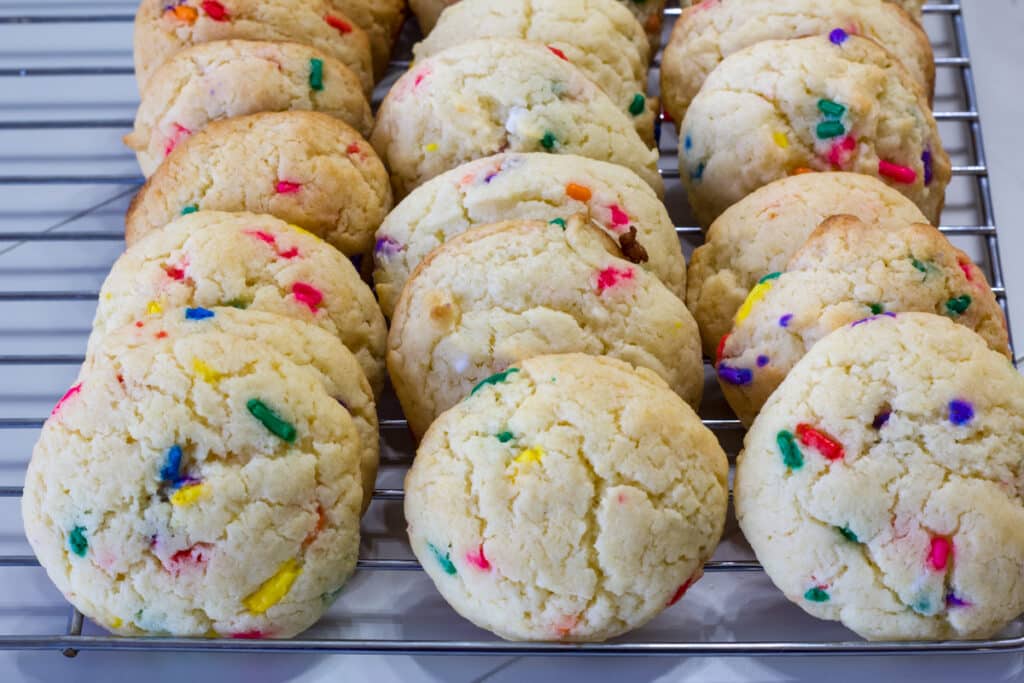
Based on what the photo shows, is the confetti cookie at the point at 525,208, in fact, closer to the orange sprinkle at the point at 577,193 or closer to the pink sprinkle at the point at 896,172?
the orange sprinkle at the point at 577,193

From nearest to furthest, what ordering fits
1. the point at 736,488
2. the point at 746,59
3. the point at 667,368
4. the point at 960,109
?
the point at 736,488
the point at 667,368
the point at 746,59
the point at 960,109

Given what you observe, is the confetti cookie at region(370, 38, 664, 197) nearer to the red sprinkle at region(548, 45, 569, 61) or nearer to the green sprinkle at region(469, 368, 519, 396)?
the red sprinkle at region(548, 45, 569, 61)

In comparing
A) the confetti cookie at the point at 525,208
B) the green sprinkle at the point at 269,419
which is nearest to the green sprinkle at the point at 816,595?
the confetti cookie at the point at 525,208

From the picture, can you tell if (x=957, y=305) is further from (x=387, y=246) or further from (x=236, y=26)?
(x=236, y=26)

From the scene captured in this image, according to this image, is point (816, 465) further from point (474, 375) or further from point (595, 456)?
point (474, 375)

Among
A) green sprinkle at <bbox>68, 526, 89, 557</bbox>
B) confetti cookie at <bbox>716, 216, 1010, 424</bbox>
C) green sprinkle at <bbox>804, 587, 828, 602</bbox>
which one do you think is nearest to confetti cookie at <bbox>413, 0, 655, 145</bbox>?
confetti cookie at <bbox>716, 216, 1010, 424</bbox>

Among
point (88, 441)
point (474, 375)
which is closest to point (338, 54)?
point (474, 375)
